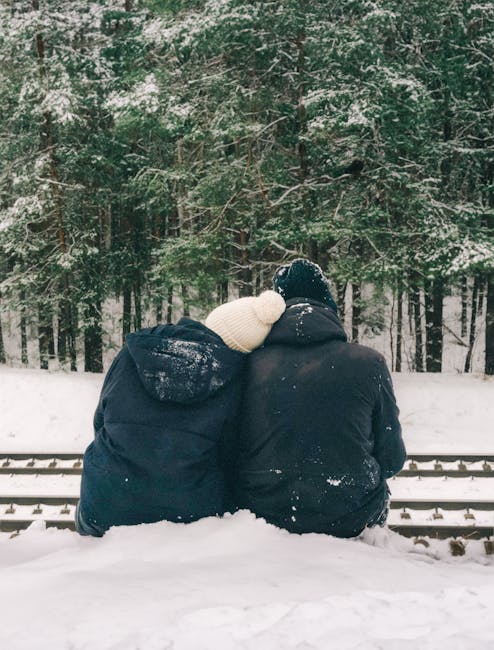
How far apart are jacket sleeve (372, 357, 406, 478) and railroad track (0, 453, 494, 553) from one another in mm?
2199

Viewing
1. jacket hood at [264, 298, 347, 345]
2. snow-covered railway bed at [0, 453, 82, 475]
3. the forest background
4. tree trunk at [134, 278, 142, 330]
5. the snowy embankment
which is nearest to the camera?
the snowy embankment

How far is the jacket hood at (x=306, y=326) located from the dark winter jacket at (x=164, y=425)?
A: 26cm

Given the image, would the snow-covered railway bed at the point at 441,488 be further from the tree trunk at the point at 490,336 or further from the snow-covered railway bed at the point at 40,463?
the tree trunk at the point at 490,336

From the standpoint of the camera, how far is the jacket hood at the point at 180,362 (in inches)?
114

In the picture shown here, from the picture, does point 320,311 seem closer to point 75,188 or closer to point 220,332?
point 220,332

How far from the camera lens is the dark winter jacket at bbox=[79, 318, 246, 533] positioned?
291 centimetres

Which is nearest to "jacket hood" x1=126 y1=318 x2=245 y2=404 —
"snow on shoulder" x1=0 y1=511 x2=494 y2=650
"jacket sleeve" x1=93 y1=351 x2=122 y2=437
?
"jacket sleeve" x1=93 y1=351 x2=122 y2=437

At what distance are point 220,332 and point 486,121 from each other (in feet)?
42.7

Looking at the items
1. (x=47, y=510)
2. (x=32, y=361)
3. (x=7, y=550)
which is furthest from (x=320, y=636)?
(x=32, y=361)

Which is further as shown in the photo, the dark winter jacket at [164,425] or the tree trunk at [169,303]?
the tree trunk at [169,303]

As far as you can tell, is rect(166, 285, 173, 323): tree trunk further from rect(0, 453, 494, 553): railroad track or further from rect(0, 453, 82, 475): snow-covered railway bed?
rect(0, 453, 494, 553): railroad track

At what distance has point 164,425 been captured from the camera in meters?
2.95

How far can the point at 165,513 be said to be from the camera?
308 centimetres

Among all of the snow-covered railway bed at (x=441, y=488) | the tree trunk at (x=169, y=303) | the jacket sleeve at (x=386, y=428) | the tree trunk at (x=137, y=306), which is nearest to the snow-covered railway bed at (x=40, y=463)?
the snow-covered railway bed at (x=441, y=488)
